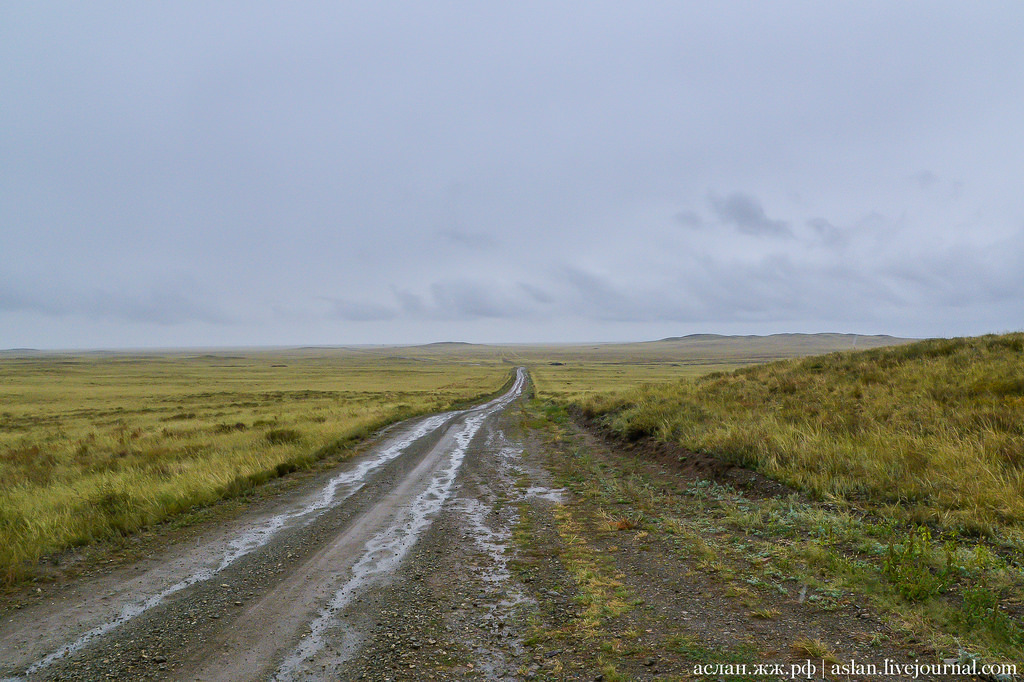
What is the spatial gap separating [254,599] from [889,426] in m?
13.2

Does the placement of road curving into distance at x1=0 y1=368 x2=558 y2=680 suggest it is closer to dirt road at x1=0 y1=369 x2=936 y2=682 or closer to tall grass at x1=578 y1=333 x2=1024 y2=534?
dirt road at x1=0 y1=369 x2=936 y2=682

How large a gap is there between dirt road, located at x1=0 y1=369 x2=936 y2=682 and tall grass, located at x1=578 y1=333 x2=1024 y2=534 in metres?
1.59

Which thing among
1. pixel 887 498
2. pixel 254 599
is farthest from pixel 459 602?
pixel 887 498

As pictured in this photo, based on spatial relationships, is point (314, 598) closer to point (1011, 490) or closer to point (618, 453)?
point (1011, 490)

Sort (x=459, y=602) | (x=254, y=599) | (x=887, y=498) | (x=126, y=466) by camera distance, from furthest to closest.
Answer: (x=126, y=466)
(x=887, y=498)
(x=254, y=599)
(x=459, y=602)

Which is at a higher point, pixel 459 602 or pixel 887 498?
pixel 887 498

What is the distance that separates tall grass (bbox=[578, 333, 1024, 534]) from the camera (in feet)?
25.9

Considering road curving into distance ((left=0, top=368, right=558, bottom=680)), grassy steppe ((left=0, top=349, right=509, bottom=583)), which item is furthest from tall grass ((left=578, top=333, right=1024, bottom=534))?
grassy steppe ((left=0, top=349, right=509, bottom=583))

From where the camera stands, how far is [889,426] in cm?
1170

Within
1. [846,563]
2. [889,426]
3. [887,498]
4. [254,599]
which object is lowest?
[254,599]

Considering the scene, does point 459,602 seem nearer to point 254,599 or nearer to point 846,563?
point 254,599

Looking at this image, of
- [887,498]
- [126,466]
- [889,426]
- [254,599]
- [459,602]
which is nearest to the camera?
[459,602]

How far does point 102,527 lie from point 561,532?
328 inches

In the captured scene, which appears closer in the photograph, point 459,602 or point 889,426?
point 459,602
